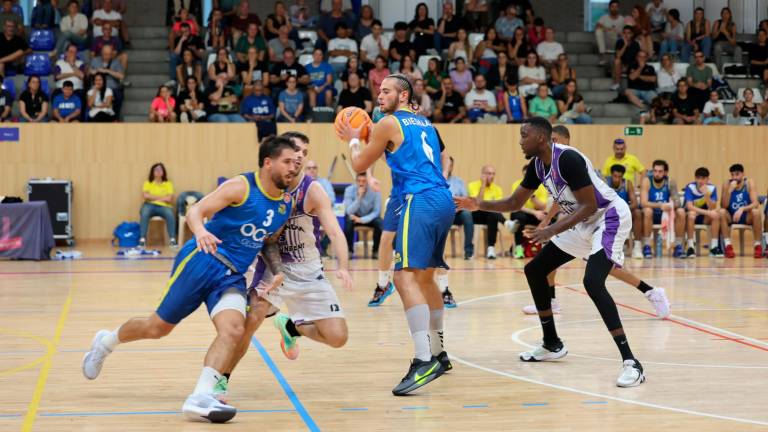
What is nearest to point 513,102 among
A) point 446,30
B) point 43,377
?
point 446,30

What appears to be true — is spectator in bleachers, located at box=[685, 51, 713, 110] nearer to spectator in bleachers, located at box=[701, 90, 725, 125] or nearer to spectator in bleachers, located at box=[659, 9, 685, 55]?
spectator in bleachers, located at box=[701, 90, 725, 125]

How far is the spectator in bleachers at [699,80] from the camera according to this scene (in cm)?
1961

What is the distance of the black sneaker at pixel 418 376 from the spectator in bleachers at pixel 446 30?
48.5ft

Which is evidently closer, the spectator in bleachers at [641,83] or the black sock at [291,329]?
the black sock at [291,329]

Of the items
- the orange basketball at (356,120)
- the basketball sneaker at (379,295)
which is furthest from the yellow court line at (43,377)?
the basketball sneaker at (379,295)

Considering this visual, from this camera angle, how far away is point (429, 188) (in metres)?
6.23

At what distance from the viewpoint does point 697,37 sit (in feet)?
69.8

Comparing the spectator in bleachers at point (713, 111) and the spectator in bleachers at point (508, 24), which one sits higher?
the spectator in bleachers at point (508, 24)

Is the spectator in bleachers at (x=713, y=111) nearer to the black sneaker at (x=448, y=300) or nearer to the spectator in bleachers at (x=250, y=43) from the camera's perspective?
the spectator in bleachers at (x=250, y=43)

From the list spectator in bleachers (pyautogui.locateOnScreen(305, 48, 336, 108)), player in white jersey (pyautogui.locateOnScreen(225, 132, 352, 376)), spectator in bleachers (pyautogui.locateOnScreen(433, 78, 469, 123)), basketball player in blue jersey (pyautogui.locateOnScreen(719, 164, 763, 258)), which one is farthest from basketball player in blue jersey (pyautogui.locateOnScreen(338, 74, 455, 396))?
spectator in bleachers (pyautogui.locateOnScreen(433, 78, 469, 123))

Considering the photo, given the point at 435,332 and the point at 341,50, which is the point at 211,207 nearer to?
the point at 435,332

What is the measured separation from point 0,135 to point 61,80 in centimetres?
150

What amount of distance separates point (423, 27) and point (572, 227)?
14.1 metres

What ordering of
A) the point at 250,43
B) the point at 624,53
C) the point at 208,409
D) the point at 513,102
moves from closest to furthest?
the point at 208,409 < the point at 513,102 < the point at 250,43 < the point at 624,53
